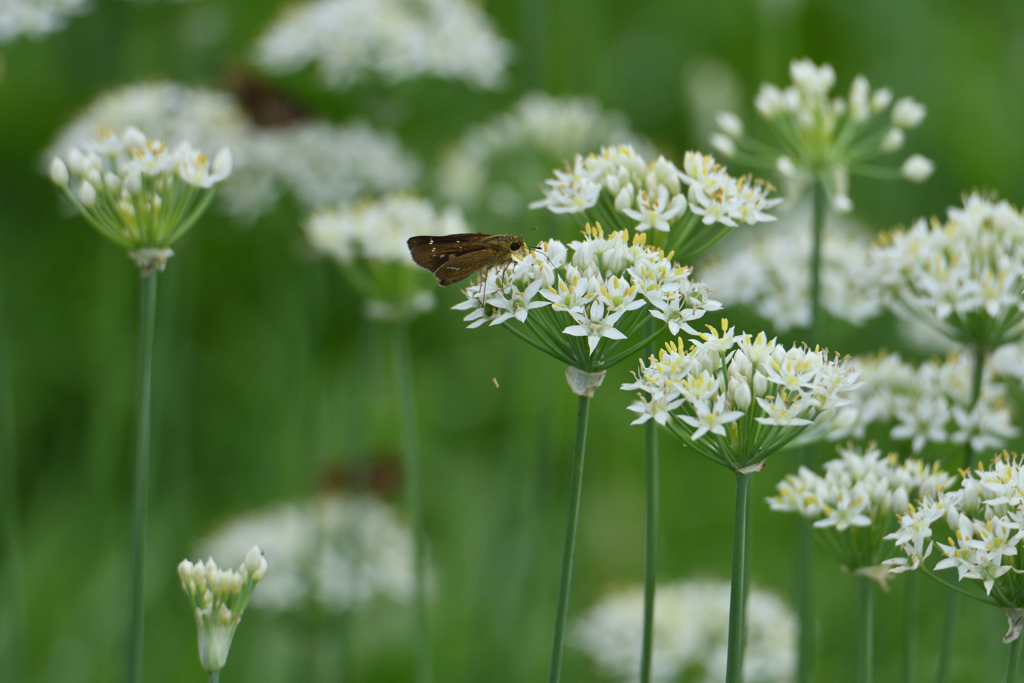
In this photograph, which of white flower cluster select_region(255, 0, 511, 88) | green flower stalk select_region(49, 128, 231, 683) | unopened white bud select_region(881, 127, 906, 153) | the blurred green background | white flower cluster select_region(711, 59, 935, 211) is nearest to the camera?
green flower stalk select_region(49, 128, 231, 683)

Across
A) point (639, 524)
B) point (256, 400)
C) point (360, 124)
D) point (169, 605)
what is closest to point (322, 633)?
point (169, 605)

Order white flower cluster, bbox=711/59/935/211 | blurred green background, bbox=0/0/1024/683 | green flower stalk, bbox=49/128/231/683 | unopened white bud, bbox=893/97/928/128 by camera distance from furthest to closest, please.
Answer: blurred green background, bbox=0/0/1024/683 → unopened white bud, bbox=893/97/928/128 → white flower cluster, bbox=711/59/935/211 → green flower stalk, bbox=49/128/231/683

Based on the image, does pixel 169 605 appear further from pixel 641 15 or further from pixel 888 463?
pixel 641 15

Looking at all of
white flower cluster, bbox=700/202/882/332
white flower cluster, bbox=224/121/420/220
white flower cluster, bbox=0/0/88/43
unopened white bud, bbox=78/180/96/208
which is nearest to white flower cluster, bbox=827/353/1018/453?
white flower cluster, bbox=700/202/882/332

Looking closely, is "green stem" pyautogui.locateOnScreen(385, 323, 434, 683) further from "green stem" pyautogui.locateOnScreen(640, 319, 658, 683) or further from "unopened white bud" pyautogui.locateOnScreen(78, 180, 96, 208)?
"unopened white bud" pyautogui.locateOnScreen(78, 180, 96, 208)

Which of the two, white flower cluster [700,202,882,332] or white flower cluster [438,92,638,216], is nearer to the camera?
white flower cluster [700,202,882,332]

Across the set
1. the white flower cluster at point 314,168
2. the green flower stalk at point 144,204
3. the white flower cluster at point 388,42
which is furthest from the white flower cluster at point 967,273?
the white flower cluster at point 314,168

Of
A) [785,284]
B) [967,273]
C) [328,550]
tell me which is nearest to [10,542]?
[328,550]

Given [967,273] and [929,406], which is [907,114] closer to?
[967,273]
